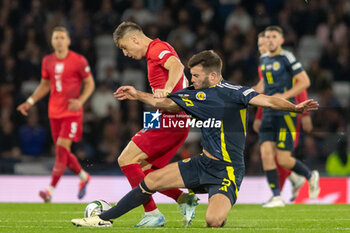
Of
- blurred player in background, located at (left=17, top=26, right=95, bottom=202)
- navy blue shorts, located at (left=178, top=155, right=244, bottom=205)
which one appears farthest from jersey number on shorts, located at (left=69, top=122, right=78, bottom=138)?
navy blue shorts, located at (left=178, top=155, right=244, bottom=205)

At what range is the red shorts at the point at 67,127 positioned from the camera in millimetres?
10234

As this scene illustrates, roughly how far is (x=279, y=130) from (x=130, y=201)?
158 inches

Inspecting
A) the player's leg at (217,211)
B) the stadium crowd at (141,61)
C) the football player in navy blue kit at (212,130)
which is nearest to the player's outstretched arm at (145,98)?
the football player in navy blue kit at (212,130)

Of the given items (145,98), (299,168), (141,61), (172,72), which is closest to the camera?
(145,98)

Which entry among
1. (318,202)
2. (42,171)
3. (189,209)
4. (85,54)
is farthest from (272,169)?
(85,54)

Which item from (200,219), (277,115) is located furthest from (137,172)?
(277,115)

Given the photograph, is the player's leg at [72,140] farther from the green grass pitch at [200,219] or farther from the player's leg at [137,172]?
the player's leg at [137,172]

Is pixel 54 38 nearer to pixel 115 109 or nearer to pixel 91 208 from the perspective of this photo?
pixel 115 109

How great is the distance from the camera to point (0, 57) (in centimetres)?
1459

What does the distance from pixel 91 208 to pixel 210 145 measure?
114cm

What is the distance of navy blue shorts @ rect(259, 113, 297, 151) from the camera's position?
9656 millimetres

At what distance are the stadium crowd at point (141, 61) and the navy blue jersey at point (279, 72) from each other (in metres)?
2.71

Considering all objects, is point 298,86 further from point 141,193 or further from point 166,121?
point 141,193

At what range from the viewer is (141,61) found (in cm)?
1420
